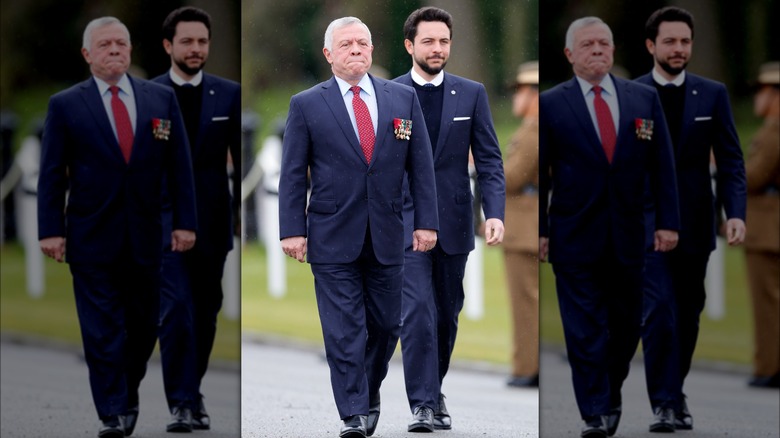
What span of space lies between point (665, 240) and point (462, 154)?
1.07 metres

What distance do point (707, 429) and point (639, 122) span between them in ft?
5.06

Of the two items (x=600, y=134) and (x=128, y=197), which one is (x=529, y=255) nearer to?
(x=600, y=134)

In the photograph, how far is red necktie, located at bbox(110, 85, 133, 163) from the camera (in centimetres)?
793

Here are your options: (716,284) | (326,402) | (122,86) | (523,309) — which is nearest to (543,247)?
(523,309)

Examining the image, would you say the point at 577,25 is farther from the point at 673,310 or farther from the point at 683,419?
the point at 683,419

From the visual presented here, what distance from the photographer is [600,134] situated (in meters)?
8.10

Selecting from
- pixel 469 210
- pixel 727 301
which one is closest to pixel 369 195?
pixel 469 210

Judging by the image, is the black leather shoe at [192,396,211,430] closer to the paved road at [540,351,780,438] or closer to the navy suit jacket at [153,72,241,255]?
the navy suit jacket at [153,72,241,255]

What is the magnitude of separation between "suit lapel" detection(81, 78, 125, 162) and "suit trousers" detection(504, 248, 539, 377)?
1.93 meters

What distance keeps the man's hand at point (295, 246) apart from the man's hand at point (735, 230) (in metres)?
2.25

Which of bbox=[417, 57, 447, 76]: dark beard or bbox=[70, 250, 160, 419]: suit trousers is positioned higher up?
bbox=[417, 57, 447, 76]: dark beard

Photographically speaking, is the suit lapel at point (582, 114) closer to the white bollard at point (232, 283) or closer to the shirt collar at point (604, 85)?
the shirt collar at point (604, 85)

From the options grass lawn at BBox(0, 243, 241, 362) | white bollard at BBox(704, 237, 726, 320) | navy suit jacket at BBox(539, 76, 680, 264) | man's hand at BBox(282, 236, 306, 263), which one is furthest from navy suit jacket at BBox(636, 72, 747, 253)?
grass lawn at BBox(0, 243, 241, 362)

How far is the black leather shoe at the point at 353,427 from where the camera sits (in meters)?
7.73
